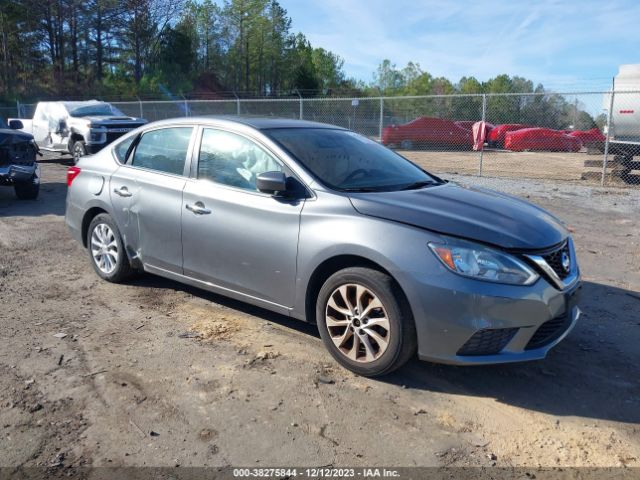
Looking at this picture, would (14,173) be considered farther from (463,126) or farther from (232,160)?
(463,126)

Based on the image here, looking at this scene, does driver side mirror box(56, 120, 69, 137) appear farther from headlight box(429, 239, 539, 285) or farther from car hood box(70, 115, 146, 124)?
headlight box(429, 239, 539, 285)

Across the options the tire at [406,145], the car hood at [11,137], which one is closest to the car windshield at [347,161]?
the car hood at [11,137]

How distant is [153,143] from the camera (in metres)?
5.22

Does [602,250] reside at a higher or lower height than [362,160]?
lower

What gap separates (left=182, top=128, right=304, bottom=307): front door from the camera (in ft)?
13.2

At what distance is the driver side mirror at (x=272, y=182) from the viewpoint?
3916mm

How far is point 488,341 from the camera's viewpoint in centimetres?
336

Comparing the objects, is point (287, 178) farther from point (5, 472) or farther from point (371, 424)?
point (5, 472)

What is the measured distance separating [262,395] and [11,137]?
27.8 ft

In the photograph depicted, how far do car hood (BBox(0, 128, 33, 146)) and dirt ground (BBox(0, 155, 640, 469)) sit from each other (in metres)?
5.61

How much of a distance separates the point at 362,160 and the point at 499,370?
1.92m

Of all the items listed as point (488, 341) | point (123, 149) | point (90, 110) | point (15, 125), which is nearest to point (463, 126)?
point (90, 110)

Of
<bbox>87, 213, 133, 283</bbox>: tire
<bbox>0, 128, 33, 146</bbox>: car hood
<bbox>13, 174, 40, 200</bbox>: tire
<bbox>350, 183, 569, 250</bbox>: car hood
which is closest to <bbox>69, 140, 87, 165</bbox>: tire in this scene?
<bbox>13, 174, 40, 200</bbox>: tire

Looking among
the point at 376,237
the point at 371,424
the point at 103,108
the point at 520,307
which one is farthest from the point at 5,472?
the point at 103,108
